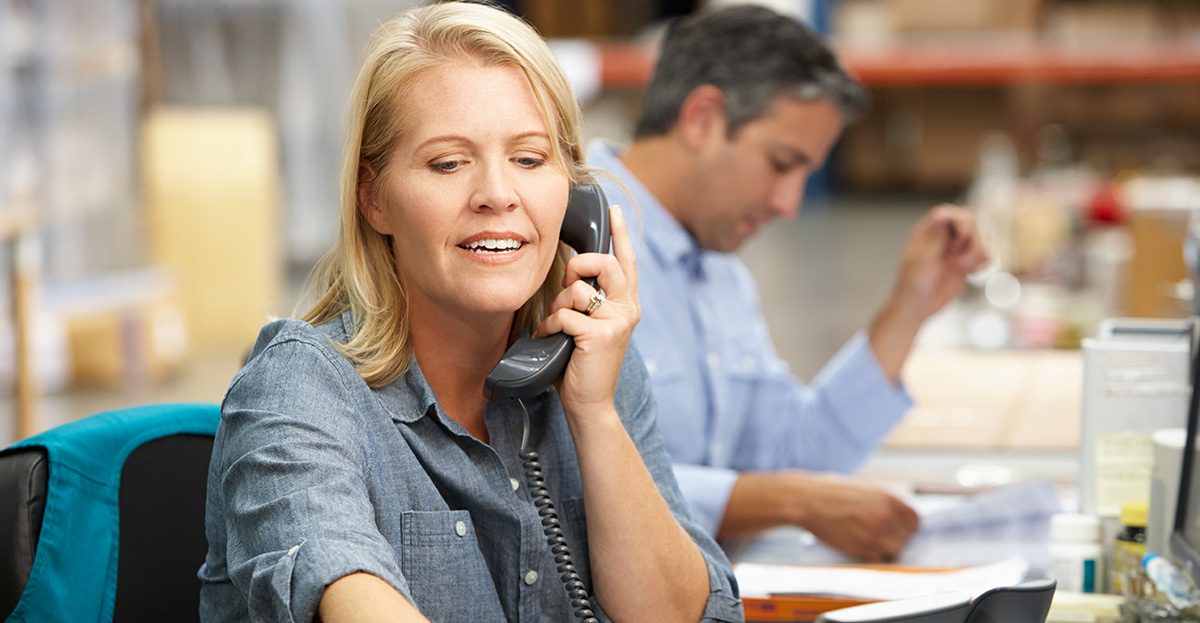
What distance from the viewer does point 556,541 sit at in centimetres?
113

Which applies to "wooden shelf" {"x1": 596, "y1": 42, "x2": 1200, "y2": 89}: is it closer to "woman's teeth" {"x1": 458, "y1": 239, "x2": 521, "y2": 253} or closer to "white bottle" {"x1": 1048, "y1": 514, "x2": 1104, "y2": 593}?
"white bottle" {"x1": 1048, "y1": 514, "x2": 1104, "y2": 593}

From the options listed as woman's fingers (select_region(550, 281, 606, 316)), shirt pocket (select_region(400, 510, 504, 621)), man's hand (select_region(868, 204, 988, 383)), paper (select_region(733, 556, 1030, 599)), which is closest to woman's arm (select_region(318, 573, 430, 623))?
shirt pocket (select_region(400, 510, 504, 621))

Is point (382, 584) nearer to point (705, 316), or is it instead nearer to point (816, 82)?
point (705, 316)

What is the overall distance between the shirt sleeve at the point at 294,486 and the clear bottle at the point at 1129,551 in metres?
0.80

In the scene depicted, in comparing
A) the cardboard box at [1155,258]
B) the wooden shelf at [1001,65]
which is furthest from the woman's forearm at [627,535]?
the wooden shelf at [1001,65]

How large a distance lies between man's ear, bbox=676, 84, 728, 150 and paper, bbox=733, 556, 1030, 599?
746 millimetres

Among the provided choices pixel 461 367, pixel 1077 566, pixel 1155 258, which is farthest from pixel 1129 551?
pixel 1155 258

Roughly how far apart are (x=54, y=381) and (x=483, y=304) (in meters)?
4.05

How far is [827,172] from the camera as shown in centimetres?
1138

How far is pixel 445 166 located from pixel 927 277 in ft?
3.77

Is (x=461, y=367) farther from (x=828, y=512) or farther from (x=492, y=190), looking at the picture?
(x=828, y=512)

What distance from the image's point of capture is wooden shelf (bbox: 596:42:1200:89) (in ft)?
31.4

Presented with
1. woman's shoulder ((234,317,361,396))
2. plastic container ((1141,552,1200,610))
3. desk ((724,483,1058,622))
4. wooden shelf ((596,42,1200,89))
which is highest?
wooden shelf ((596,42,1200,89))

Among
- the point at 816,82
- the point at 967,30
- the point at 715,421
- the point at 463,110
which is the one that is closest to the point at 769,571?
the point at 715,421
